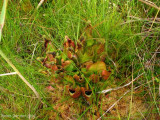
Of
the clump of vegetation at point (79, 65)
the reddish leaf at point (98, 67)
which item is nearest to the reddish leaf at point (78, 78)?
the clump of vegetation at point (79, 65)

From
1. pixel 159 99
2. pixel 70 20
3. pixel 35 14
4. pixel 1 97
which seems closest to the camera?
pixel 159 99

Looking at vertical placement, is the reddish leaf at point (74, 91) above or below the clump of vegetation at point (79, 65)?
below

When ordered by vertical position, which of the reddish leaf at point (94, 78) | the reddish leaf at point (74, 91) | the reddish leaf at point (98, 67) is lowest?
the reddish leaf at point (74, 91)

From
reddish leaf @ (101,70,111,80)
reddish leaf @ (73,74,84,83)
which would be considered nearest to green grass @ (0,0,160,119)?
reddish leaf @ (101,70,111,80)

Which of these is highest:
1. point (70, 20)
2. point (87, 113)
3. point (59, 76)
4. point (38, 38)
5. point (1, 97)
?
point (70, 20)

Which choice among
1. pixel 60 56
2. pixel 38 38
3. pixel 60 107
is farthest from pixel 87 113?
pixel 38 38

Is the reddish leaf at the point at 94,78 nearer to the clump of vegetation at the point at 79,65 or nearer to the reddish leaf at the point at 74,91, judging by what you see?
the clump of vegetation at the point at 79,65

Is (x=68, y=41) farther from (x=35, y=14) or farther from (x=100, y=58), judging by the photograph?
(x=35, y=14)

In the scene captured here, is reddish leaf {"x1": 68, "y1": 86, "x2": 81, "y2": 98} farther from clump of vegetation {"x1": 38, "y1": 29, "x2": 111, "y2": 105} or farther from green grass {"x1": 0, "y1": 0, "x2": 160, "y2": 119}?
green grass {"x1": 0, "y1": 0, "x2": 160, "y2": 119}
